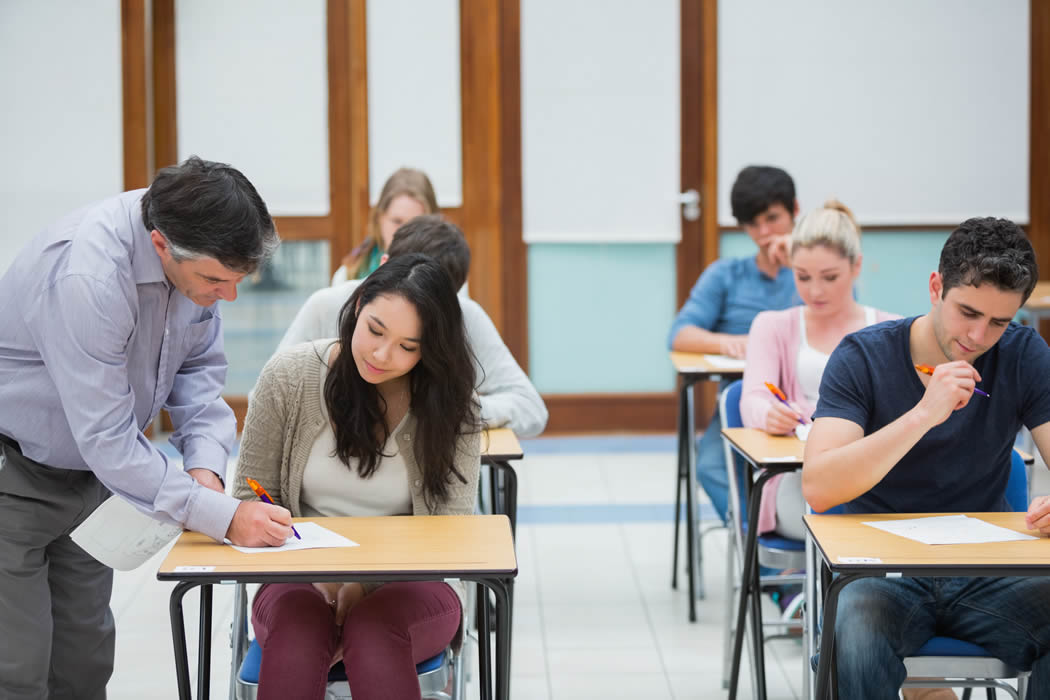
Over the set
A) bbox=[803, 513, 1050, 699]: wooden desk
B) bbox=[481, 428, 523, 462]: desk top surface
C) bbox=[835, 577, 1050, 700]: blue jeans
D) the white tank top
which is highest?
the white tank top

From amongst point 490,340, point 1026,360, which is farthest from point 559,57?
point 1026,360

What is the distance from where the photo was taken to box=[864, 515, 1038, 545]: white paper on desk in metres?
2.11

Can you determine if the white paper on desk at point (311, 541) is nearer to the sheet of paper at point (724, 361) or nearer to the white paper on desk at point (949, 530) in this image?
the white paper on desk at point (949, 530)

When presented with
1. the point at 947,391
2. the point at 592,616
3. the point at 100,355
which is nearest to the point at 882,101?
the point at 592,616

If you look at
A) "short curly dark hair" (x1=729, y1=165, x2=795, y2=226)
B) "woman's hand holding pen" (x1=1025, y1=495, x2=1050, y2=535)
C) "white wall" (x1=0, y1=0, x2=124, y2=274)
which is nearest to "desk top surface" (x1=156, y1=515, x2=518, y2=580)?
"woman's hand holding pen" (x1=1025, y1=495, x2=1050, y2=535)

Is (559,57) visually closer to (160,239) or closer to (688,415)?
(688,415)

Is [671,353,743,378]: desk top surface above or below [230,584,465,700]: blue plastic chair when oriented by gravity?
above

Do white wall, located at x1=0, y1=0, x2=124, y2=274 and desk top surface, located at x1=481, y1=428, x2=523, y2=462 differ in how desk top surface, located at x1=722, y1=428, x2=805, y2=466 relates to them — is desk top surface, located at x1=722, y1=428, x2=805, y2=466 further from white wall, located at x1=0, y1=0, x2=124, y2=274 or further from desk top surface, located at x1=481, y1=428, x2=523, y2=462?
white wall, located at x1=0, y1=0, x2=124, y2=274

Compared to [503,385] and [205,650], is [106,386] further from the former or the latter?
[503,385]

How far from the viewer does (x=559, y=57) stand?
648 centimetres

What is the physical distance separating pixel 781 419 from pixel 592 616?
114 cm

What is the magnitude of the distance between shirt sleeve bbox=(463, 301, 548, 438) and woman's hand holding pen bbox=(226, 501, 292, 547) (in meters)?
1.13

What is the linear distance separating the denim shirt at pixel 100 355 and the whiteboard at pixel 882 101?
15.4 feet

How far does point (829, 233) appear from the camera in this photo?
3.26 metres
